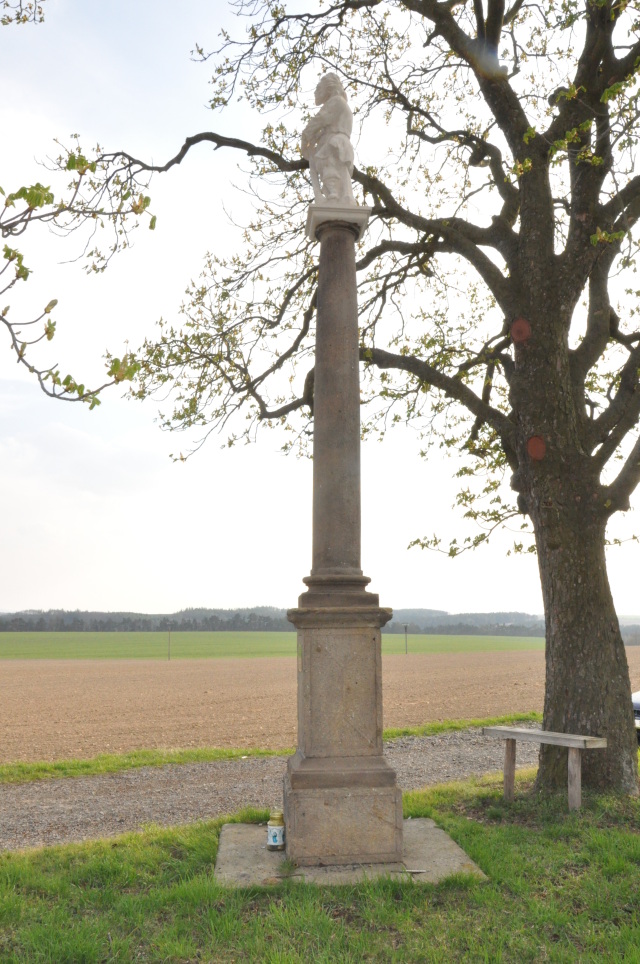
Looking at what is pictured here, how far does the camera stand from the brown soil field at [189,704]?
54.5ft

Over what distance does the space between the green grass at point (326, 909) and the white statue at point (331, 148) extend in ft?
16.3

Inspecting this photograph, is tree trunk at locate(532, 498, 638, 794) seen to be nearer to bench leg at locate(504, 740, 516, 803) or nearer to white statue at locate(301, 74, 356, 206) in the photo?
bench leg at locate(504, 740, 516, 803)

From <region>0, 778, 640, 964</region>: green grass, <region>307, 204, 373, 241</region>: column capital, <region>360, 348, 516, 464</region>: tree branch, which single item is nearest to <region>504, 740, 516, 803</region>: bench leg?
<region>0, 778, 640, 964</region>: green grass

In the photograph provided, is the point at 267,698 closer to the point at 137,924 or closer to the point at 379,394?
the point at 379,394

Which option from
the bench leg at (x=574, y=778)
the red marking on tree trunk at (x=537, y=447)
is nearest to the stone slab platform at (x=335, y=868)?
the bench leg at (x=574, y=778)

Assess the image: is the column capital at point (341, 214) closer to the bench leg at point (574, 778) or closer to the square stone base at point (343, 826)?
the square stone base at point (343, 826)

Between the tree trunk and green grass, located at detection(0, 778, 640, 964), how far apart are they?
112 centimetres

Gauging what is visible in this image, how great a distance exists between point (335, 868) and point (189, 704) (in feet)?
68.5

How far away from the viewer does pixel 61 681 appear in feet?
122

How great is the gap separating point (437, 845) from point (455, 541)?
14.0 feet

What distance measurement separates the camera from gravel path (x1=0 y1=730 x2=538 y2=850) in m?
8.16

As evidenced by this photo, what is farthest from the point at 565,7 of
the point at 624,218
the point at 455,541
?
the point at 455,541

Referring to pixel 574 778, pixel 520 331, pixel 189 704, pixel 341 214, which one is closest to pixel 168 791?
pixel 574 778

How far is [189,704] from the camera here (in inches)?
992
